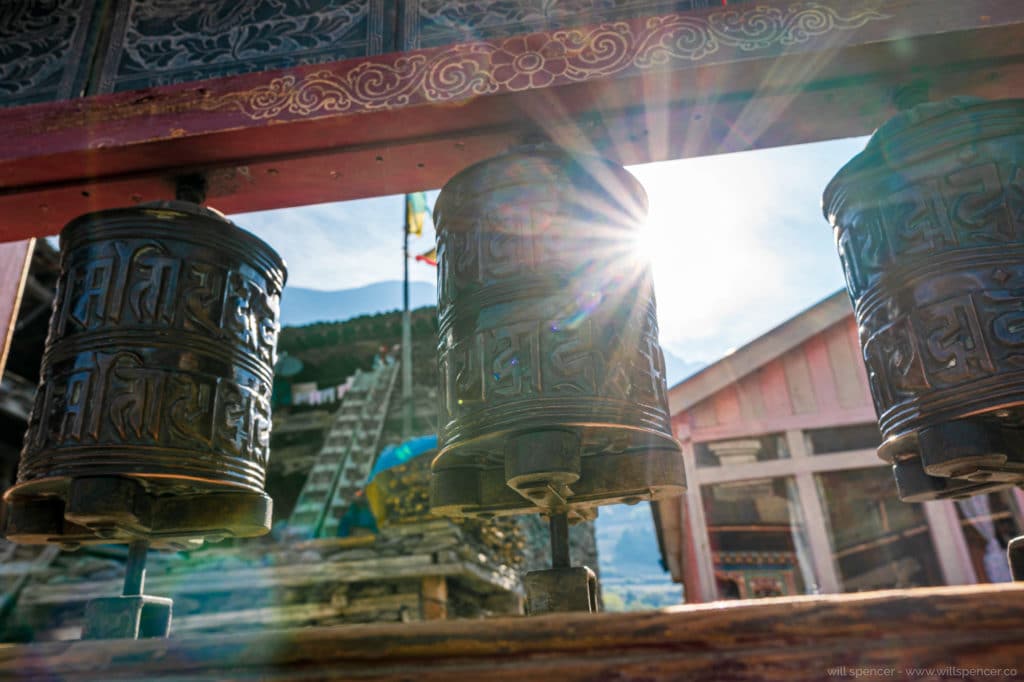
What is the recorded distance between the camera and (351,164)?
7.77 feet

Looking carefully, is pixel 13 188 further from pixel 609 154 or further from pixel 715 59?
pixel 715 59

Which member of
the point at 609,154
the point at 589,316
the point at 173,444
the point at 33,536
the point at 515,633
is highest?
the point at 609,154

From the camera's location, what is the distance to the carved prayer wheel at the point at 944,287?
5.20ft

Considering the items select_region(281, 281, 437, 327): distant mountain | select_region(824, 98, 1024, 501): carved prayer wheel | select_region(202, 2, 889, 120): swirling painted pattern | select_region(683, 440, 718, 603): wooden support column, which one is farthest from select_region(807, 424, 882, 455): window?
select_region(281, 281, 437, 327): distant mountain

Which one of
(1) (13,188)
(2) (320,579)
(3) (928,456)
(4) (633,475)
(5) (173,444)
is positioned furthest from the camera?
(2) (320,579)

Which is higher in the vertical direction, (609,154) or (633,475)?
(609,154)

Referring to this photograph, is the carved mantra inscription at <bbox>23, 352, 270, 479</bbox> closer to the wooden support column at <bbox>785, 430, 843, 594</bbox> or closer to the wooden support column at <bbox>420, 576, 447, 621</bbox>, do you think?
the wooden support column at <bbox>785, 430, 843, 594</bbox>

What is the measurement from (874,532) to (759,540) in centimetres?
151

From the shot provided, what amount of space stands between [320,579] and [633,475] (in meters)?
8.37

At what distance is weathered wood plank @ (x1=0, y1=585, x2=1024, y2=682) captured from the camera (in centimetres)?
114

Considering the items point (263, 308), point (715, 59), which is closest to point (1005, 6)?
point (715, 59)

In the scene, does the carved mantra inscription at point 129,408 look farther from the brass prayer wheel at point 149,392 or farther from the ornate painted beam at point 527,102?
the ornate painted beam at point 527,102

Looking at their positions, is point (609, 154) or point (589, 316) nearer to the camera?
point (589, 316)

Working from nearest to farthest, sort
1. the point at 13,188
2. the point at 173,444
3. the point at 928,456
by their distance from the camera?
the point at 928,456 → the point at 173,444 → the point at 13,188
